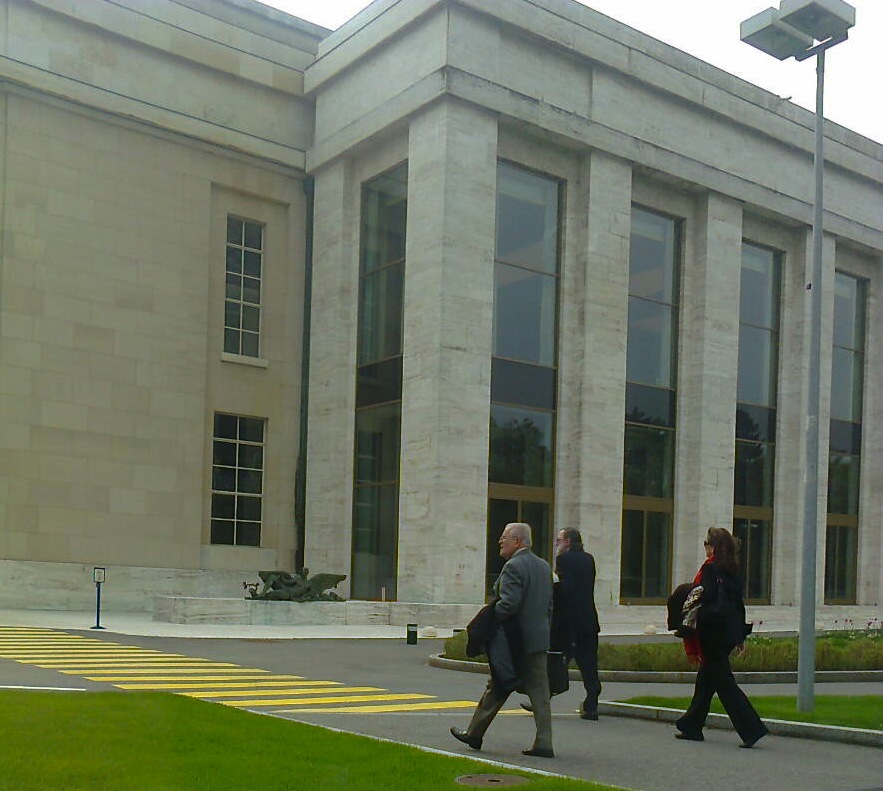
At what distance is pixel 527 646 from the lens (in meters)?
9.97

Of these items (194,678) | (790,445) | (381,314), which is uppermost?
(381,314)

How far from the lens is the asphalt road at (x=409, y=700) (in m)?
9.60

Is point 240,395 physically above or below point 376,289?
below

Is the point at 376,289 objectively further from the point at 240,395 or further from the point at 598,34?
the point at 598,34

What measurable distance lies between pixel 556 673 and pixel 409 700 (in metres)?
3.75

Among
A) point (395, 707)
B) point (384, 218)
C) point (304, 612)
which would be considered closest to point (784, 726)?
point (395, 707)

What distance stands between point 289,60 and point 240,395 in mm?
10408

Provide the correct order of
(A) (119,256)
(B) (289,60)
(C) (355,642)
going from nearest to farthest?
(C) (355,642), (A) (119,256), (B) (289,60)

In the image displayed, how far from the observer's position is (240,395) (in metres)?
35.8

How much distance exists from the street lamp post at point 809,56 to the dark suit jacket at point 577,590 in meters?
2.35

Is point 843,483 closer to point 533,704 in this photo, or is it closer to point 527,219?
point 527,219

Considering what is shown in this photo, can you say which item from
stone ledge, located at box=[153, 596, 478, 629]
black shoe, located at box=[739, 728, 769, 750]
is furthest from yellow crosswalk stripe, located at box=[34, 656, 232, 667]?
black shoe, located at box=[739, 728, 769, 750]

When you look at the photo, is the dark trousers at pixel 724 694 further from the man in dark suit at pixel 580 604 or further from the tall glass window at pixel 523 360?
the tall glass window at pixel 523 360

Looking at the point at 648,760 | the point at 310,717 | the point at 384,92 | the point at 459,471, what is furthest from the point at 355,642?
the point at 384,92
